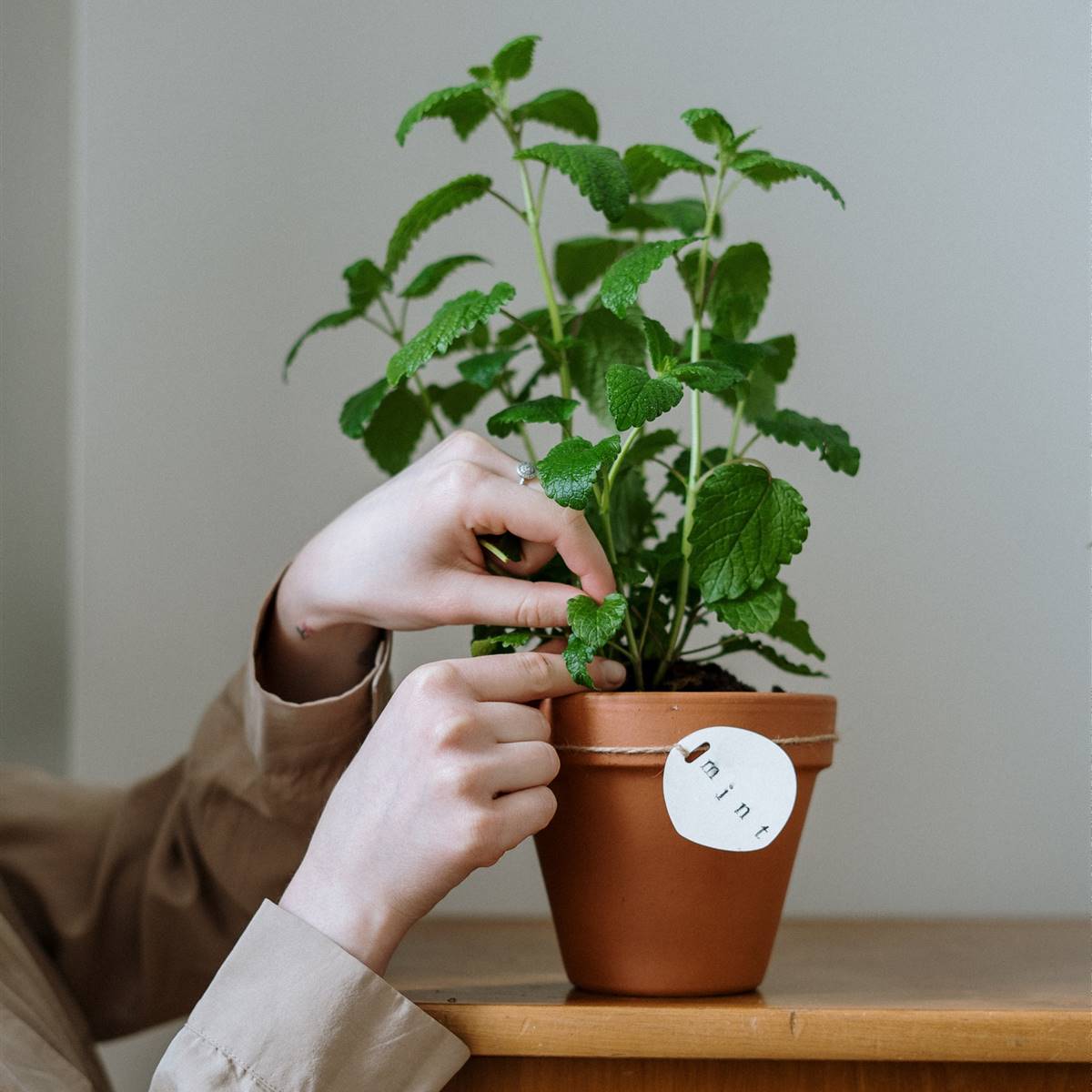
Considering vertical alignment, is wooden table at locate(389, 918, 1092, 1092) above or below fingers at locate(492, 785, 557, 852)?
below

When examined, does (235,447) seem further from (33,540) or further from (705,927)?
(705,927)

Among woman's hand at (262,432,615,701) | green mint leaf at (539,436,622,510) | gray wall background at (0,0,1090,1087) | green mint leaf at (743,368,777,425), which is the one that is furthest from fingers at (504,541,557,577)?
gray wall background at (0,0,1090,1087)

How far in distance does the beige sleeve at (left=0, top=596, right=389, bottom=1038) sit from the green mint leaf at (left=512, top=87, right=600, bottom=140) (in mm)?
559

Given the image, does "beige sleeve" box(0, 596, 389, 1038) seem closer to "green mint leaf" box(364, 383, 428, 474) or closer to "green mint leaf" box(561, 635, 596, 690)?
"green mint leaf" box(364, 383, 428, 474)

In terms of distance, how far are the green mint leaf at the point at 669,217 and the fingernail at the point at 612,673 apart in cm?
32

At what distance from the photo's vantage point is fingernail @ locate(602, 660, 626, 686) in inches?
29.2

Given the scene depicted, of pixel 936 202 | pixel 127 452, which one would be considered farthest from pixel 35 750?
pixel 936 202

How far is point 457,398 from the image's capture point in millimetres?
932

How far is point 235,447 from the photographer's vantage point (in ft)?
4.60

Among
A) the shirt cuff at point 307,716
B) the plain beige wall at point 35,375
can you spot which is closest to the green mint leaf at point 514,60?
the shirt cuff at point 307,716

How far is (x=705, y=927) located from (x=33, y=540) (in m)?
1.08

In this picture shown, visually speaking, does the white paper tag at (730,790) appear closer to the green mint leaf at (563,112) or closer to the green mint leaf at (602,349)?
the green mint leaf at (602,349)

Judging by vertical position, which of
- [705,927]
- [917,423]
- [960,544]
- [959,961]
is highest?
[917,423]

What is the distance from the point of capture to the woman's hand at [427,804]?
0.66 metres
